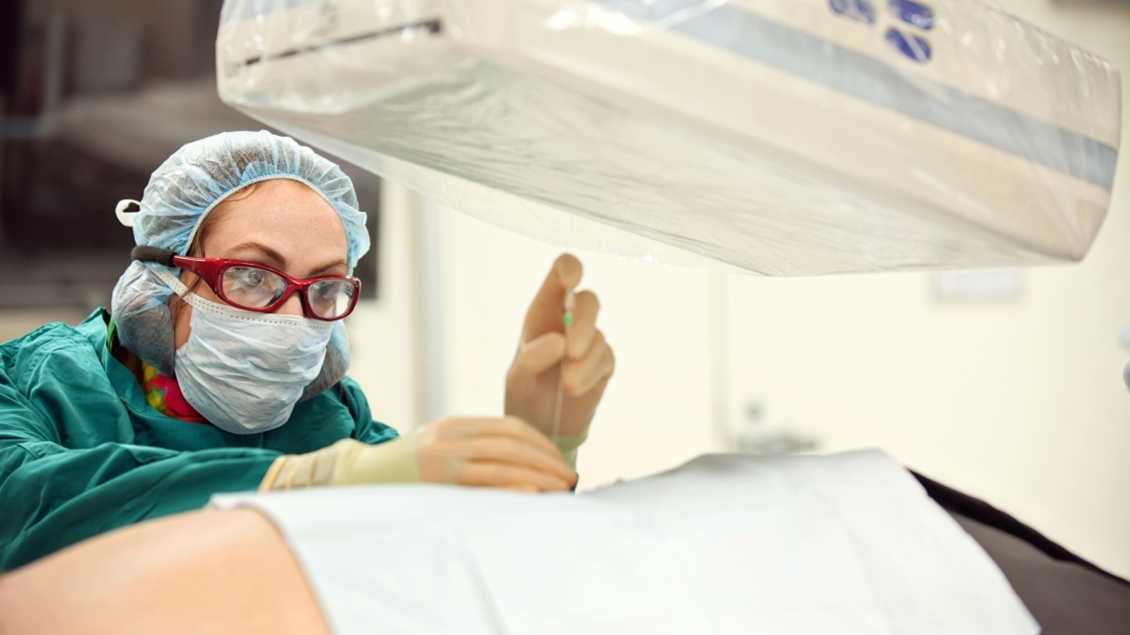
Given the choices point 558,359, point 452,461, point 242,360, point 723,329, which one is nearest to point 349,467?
point 452,461

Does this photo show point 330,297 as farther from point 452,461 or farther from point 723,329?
point 723,329

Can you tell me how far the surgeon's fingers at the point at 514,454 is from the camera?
2.07 feet

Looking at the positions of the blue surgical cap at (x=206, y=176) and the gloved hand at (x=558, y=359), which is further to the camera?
the blue surgical cap at (x=206, y=176)

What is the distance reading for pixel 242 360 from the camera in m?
0.99

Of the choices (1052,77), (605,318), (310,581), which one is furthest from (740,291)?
(310,581)

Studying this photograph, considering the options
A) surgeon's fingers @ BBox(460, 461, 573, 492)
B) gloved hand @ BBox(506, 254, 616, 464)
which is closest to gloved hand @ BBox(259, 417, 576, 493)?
surgeon's fingers @ BBox(460, 461, 573, 492)

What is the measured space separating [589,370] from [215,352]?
18.9 inches

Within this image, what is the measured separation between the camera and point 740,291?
91.7 inches

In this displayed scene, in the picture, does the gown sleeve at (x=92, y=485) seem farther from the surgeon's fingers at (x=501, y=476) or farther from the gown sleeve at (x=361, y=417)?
the gown sleeve at (x=361, y=417)

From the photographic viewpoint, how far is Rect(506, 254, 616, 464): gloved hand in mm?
750

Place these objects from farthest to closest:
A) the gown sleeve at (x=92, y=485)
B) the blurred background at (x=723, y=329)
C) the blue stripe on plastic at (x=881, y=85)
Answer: the blurred background at (x=723, y=329), the gown sleeve at (x=92, y=485), the blue stripe on plastic at (x=881, y=85)

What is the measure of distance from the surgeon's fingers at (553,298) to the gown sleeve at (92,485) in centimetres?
26

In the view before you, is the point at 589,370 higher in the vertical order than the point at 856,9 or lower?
lower

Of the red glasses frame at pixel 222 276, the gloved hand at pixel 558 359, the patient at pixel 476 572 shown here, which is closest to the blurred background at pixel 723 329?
the red glasses frame at pixel 222 276
